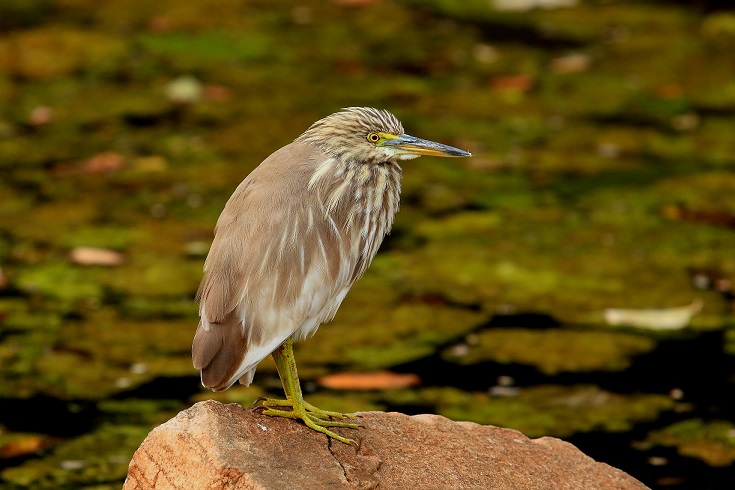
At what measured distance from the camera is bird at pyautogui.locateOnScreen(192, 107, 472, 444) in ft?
12.3

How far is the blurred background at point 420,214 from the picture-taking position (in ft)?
18.6

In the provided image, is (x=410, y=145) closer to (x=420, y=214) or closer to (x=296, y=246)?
(x=296, y=246)

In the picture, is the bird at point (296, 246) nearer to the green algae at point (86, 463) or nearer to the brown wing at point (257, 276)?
the brown wing at point (257, 276)

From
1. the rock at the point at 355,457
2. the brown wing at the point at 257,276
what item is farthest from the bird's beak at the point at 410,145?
the rock at the point at 355,457

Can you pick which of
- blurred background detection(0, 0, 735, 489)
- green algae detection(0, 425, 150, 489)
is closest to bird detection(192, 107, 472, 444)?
green algae detection(0, 425, 150, 489)

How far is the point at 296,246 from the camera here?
3832mm

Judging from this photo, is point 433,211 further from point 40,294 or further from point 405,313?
point 40,294

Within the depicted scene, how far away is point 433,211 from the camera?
7.77m

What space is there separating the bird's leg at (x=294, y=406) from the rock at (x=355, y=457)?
0.03 meters

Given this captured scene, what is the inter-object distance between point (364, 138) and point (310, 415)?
91 centimetres

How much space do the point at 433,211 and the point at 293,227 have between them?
3.97m

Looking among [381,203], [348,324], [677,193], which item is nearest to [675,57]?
[677,193]

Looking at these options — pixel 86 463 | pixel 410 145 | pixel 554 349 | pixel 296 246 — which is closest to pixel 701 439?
pixel 554 349

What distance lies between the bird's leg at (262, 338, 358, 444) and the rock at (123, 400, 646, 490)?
0.08 ft
